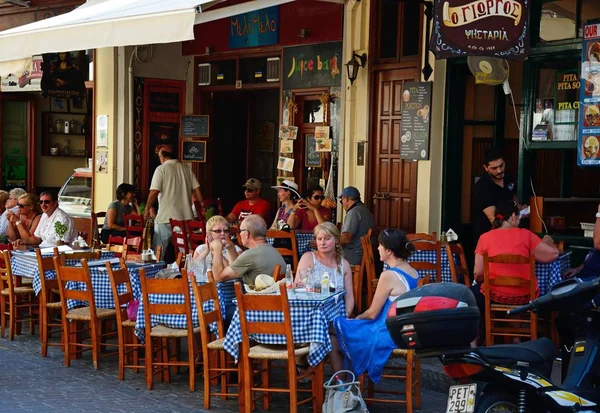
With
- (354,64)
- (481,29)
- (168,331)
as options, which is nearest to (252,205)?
(354,64)

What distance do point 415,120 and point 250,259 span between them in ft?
14.6

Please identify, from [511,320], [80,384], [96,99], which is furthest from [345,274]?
[96,99]

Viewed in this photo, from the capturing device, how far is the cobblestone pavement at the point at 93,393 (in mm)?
8023

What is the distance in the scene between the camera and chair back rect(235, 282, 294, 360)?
7398 mm

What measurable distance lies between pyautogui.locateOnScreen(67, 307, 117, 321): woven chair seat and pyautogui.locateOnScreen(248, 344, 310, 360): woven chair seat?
7.38 feet

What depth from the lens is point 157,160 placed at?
17141 mm

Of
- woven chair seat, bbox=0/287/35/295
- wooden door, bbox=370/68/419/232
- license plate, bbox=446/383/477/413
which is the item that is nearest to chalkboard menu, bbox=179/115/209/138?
wooden door, bbox=370/68/419/232

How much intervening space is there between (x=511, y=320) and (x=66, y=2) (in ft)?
38.7

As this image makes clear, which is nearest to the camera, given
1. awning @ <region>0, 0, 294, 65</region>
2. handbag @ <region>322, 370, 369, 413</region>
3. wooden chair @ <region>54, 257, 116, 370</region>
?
handbag @ <region>322, 370, 369, 413</region>

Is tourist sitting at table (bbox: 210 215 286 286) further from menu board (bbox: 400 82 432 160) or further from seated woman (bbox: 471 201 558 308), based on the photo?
menu board (bbox: 400 82 432 160)

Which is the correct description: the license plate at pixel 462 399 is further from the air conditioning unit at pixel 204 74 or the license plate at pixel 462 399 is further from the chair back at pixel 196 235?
the air conditioning unit at pixel 204 74

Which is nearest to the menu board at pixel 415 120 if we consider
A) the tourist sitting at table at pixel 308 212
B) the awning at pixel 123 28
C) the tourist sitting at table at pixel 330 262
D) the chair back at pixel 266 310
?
the tourist sitting at table at pixel 308 212

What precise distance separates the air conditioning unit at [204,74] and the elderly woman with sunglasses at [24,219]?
4106 millimetres

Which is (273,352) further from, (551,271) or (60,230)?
(60,230)
